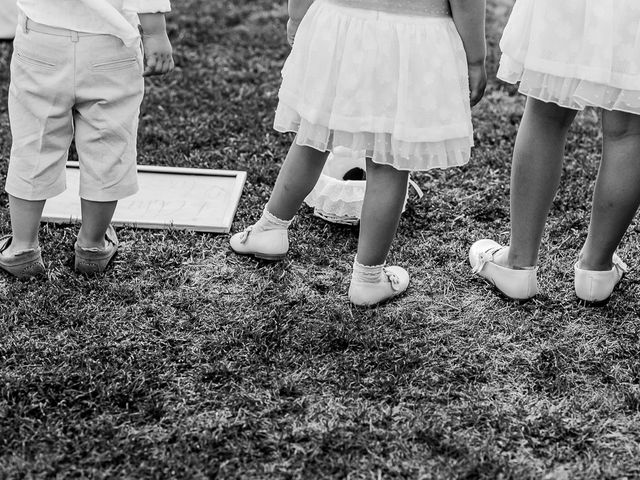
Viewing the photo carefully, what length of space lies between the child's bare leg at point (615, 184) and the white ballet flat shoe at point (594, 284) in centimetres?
4

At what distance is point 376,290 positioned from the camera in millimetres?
2408

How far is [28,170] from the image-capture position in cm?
234

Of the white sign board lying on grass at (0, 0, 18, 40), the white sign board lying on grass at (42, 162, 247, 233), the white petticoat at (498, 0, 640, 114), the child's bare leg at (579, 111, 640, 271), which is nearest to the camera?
the white petticoat at (498, 0, 640, 114)

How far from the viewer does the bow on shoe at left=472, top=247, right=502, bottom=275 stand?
8.40 feet

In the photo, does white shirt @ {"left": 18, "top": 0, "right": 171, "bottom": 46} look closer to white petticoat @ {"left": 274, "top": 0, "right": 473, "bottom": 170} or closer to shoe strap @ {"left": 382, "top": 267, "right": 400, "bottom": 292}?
white petticoat @ {"left": 274, "top": 0, "right": 473, "bottom": 170}

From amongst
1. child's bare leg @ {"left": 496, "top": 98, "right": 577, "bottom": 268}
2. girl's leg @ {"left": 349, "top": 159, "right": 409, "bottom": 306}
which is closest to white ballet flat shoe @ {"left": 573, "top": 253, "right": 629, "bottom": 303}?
child's bare leg @ {"left": 496, "top": 98, "right": 577, "bottom": 268}

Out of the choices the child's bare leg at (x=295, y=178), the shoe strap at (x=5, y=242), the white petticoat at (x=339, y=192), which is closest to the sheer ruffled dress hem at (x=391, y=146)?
the child's bare leg at (x=295, y=178)

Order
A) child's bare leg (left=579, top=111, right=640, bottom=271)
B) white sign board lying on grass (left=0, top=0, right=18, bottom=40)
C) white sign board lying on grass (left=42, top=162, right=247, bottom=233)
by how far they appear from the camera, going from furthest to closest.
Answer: white sign board lying on grass (left=0, top=0, right=18, bottom=40), white sign board lying on grass (left=42, top=162, right=247, bottom=233), child's bare leg (left=579, top=111, right=640, bottom=271)

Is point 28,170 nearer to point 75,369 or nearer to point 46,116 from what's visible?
point 46,116

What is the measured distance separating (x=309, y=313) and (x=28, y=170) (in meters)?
0.89

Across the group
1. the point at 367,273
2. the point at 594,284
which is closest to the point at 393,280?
the point at 367,273

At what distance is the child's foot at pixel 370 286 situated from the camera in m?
2.39

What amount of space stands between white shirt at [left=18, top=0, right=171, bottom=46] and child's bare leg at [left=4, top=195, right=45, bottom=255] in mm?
537

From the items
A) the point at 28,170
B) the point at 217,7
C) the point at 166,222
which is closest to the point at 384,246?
the point at 166,222
